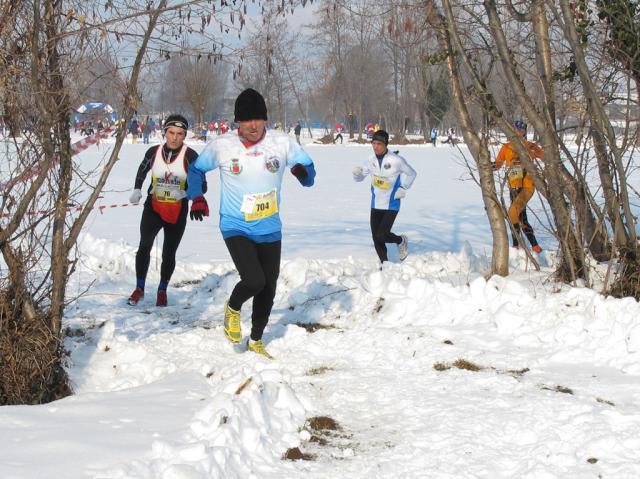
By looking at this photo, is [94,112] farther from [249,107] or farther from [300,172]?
[300,172]

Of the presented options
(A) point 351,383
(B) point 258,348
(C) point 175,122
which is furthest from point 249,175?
(C) point 175,122

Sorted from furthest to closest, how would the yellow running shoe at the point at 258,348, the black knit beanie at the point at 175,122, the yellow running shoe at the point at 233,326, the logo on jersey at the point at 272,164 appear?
the black knit beanie at the point at 175,122
the yellow running shoe at the point at 233,326
the yellow running shoe at the point at 258,348
the logo on jersey at the point at 272,164

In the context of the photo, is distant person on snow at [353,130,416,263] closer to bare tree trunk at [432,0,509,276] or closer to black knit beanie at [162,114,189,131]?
bare tree trunk at [432,0,509,276]

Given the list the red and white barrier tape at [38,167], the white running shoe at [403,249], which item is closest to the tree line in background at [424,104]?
the red and white barrier tape at [38,167]

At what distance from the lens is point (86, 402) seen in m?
4.29

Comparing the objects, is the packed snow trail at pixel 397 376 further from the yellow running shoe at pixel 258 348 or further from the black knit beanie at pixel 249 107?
the black knit beanie at pixel 249 107

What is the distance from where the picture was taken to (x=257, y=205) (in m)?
5.63

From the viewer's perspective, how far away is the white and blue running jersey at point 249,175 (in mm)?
5602

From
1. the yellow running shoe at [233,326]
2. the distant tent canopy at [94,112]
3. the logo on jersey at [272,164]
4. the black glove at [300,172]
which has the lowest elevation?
the yellow running shoe at [233,326]

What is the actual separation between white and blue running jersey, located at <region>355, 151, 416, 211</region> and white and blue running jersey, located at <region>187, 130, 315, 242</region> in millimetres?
3732

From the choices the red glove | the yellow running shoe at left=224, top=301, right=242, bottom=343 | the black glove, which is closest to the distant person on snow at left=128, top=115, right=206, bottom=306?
the red glove

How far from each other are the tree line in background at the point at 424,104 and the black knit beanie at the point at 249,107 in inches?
7.8

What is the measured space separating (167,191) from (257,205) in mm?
2137

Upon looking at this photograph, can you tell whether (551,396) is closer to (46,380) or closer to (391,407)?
(391,407)
